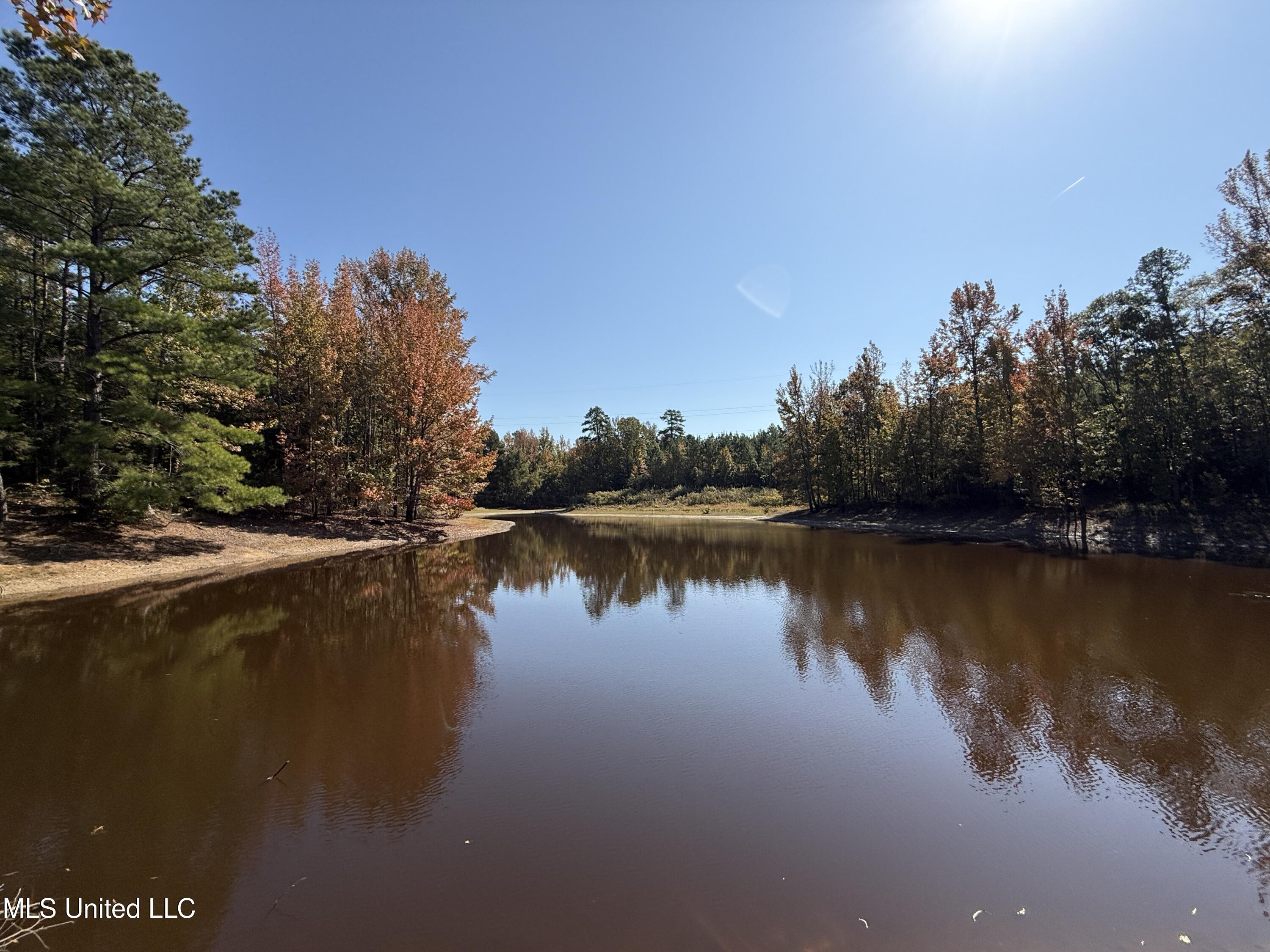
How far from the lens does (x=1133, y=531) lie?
22.2 meters

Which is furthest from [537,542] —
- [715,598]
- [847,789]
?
[847,789]

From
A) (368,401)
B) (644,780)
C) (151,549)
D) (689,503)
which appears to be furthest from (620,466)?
(644,780)

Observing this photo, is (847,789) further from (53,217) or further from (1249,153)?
(1249,153)

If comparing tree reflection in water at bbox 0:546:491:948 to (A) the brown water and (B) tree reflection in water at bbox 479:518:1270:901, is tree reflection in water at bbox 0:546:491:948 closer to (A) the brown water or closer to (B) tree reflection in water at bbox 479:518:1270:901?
(A) the brown water

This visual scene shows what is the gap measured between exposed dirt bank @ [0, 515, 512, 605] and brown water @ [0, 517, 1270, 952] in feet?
10.4

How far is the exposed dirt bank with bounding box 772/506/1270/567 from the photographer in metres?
19.3

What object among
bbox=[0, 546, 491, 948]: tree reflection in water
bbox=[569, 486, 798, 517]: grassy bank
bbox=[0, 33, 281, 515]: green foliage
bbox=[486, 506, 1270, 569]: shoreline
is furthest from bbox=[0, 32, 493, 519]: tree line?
bbox=[569, 486, 798, 517]: grassy bank

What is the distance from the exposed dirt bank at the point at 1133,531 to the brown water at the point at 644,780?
12.5 m

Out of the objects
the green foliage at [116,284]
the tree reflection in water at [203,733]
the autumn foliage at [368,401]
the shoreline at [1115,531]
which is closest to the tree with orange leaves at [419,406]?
the autumn foliage at [368,401]

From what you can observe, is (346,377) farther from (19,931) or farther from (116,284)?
(19,931)

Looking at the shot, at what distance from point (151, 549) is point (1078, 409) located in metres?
37.0

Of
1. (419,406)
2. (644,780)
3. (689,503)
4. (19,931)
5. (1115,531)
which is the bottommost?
(644,780)

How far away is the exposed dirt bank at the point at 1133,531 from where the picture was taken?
63.5ft

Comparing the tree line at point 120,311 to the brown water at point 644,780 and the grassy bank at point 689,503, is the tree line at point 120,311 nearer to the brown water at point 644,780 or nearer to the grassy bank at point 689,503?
the brown water at point 644,780
